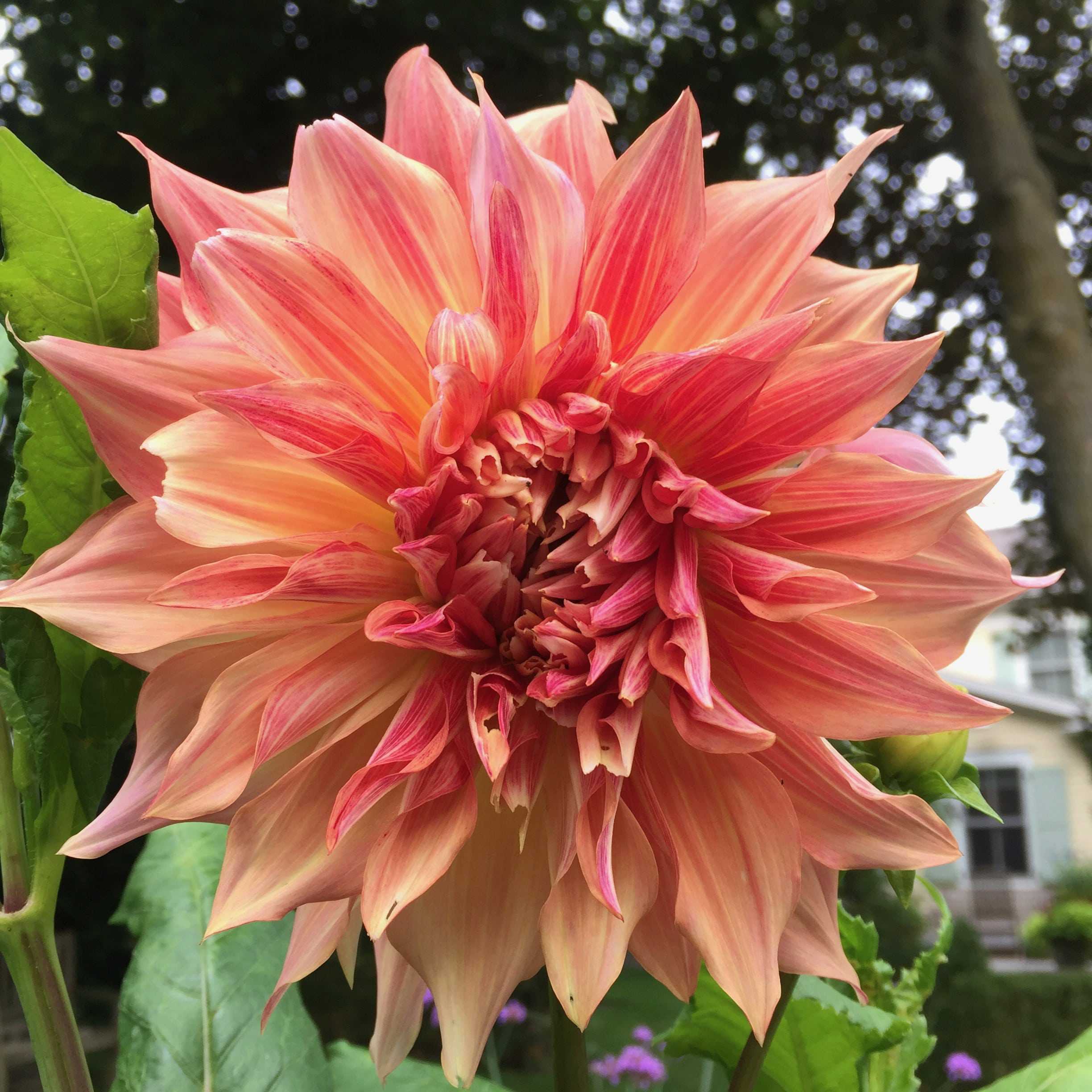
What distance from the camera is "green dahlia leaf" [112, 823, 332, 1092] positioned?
1.34ft

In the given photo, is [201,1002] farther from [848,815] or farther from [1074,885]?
[1074,885]

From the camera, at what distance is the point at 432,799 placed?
31cm

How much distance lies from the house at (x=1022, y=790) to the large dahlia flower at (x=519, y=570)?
12.9m

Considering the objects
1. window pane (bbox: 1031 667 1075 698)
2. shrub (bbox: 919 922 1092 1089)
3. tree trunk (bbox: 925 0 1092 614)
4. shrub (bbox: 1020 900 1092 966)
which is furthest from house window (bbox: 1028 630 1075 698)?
tree trunk (bbox: 925 0 1092 614)

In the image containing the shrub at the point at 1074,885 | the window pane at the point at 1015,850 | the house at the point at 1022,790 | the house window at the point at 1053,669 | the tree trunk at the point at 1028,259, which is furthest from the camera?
the house window at the point at 1053,669

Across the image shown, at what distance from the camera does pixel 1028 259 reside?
3109mm

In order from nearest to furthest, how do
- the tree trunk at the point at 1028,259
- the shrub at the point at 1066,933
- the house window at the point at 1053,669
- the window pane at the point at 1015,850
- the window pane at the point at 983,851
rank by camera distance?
the tree trunk at the point at 1028,259, the shrub at the point at 1066,933, the window pane at the point at 1015,850, the window pane at the point at 983,851, the house window at the point at 1053,669

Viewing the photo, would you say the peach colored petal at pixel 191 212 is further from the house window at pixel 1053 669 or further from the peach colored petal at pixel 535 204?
the house window at pixel 1053 669

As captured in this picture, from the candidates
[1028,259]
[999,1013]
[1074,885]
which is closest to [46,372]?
[1028,259]

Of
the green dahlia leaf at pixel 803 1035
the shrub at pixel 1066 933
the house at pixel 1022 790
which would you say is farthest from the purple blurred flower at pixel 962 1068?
the house at pixel 1022 790

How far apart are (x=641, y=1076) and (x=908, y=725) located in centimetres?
136

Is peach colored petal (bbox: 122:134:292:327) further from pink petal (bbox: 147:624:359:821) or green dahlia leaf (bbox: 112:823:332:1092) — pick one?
green dahlia leaf (bbox: 112:823:332:1092)

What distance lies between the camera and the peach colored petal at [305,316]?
0.30 metres

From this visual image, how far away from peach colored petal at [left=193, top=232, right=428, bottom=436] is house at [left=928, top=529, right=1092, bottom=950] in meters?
12.9
